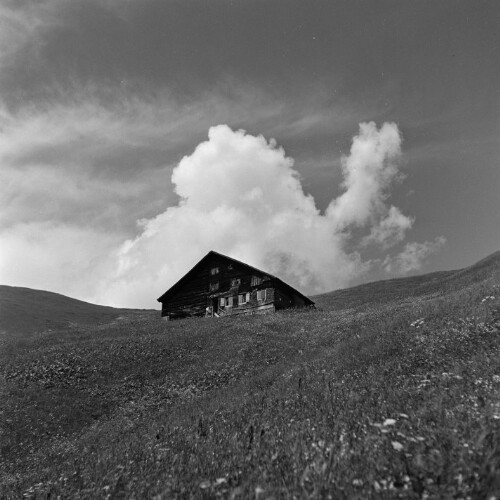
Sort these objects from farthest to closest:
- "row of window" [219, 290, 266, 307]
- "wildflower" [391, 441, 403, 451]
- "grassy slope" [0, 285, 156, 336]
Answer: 1. "grassy slope" [0, 285, 156, 336]
2. "row of window" [219, 290, 266, 307]
3. "wildflower" [391, 441, 403, 451]

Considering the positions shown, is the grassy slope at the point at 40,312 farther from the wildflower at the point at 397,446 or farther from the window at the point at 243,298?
the wildflower at the point at 397,446

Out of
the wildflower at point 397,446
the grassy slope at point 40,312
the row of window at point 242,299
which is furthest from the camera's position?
the grassy slope at point 40,312

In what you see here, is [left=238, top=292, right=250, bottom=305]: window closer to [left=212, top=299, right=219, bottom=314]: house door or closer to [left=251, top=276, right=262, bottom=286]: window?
[left=251, top=276, right=262, bottom=286]: window

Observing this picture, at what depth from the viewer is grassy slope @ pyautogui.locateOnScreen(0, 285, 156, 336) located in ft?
226

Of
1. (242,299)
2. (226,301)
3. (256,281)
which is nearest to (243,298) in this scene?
(242,299)

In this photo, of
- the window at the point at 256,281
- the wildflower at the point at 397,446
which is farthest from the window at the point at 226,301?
the wildflower at the point at 397,446

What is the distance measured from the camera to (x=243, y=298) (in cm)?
5644

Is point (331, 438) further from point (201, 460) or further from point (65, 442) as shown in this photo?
point (65, 442)

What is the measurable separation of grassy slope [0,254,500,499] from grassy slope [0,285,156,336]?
47.4 meters

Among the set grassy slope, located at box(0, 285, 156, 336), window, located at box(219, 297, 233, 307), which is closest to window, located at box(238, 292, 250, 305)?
window, located at box(219, 297, 233, 307)

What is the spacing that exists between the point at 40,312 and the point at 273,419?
8910 centimetres

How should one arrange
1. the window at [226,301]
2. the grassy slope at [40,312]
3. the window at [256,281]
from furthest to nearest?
the grassy slope at [40,312] → the window at [226,301] → the window at [256,281]

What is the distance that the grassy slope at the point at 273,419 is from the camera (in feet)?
12.6

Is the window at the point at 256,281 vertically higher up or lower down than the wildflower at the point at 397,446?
higher up
